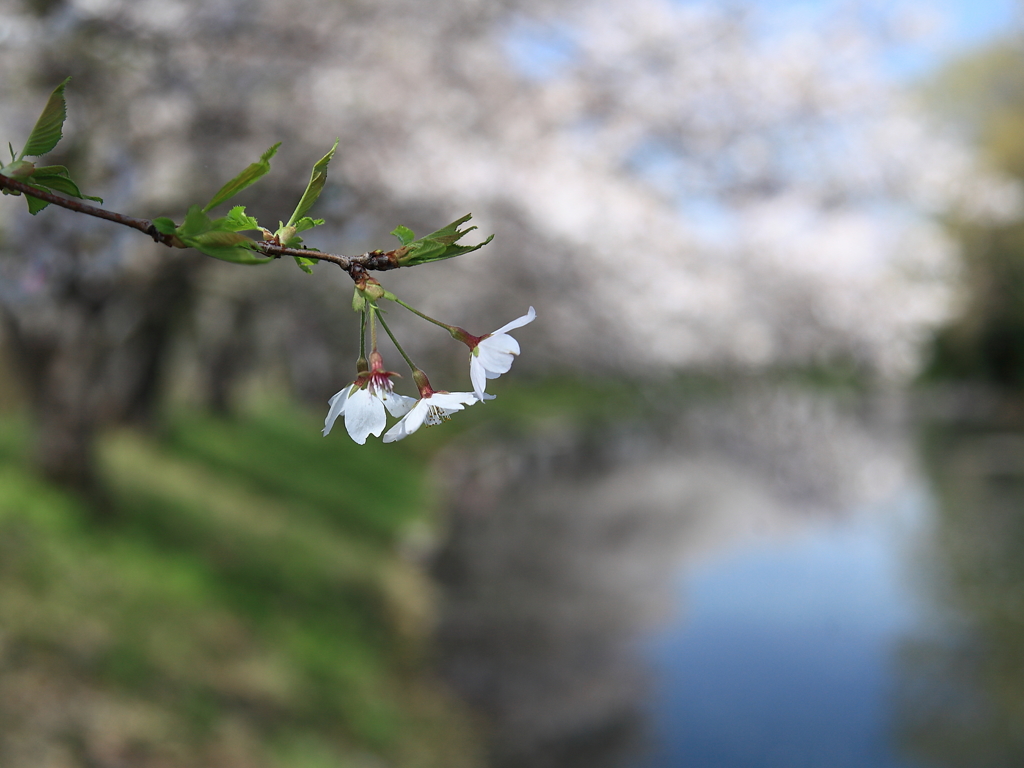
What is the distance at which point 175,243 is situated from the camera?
0.77 m

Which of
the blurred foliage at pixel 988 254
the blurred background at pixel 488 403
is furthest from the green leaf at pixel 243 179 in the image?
the blurred foliage at pixel 988 254

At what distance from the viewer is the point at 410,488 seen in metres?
13.1

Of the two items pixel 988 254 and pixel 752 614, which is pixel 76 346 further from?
pixel 988 254

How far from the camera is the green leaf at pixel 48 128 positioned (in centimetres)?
84

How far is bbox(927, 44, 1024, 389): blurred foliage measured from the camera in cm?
2822

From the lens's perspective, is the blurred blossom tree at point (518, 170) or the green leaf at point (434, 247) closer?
the green leaf at point (434, 247)

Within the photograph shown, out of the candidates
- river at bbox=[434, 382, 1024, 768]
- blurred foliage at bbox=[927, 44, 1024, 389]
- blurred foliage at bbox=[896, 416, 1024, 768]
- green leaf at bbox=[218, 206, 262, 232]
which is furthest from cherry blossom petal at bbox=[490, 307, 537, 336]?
blurred foliage at bbox=[927, 44, 1024, 389]

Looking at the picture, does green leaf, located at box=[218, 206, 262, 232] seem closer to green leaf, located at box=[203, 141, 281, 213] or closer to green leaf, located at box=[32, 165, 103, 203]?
green leaf, located at box=[203, 141, 281, 213]

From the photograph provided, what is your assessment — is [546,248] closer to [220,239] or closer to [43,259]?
[43,259]

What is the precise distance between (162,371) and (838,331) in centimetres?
699

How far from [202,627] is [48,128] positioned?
5912 mm

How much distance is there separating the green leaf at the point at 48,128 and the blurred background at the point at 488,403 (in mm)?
1526

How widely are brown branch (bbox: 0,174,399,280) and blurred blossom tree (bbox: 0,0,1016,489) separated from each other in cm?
206

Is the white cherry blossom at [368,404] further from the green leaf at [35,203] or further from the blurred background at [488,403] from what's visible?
the blurred background at [488,403]
